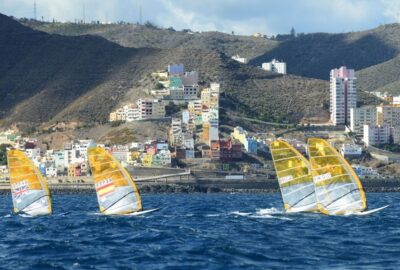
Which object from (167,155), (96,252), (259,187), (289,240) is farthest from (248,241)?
(167,155)

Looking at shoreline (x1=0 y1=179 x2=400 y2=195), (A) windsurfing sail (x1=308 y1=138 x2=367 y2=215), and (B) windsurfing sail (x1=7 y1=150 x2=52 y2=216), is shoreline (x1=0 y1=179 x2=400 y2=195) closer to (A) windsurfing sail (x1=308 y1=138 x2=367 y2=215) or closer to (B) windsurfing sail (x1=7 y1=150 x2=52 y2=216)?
(B) windsurfing sail (x1=7 y1=150 x2=52 y2=216)

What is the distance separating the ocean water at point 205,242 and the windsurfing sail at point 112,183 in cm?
99

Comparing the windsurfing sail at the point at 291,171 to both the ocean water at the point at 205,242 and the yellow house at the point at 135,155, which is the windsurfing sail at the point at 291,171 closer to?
the ocean water at the point at 205,242

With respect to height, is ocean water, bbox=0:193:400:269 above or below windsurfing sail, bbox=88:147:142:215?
below

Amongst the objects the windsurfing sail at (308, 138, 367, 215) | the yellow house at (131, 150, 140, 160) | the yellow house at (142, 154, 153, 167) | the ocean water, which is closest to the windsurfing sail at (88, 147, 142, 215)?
the ocean water

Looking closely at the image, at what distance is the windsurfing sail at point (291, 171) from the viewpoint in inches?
2584

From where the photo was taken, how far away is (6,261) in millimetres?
49406

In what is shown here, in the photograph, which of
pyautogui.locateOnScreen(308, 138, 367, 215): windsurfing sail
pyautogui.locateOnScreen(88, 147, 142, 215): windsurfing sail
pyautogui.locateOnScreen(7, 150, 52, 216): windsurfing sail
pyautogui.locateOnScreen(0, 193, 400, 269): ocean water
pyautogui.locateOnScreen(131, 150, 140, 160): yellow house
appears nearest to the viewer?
pyautogui.locateOnScreen(0, 193, 400, 269): ocean water

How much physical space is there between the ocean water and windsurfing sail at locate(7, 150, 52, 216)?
1816mm

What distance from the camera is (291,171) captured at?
216 ft

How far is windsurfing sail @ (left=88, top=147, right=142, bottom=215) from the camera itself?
6788cm

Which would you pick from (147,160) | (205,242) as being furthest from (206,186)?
(205,242)

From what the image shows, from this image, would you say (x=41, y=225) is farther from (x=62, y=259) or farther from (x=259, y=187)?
(x=259, y=187)

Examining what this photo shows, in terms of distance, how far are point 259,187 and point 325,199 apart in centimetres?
10964
